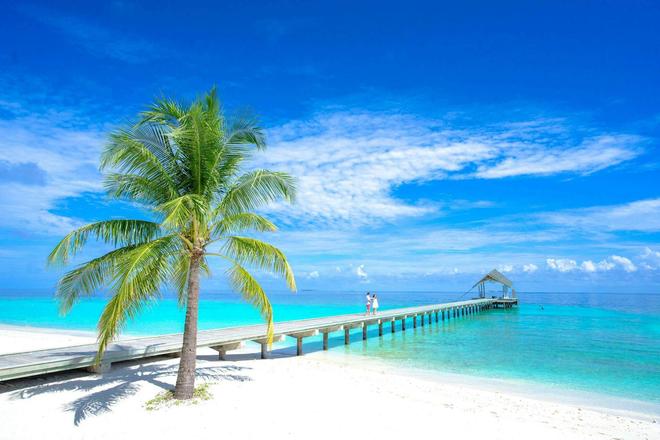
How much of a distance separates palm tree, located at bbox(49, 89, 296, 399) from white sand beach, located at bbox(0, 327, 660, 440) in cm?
104

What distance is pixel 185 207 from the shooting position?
670cm

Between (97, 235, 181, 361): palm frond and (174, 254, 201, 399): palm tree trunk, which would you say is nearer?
(97, 235, 181, 361): palm frond

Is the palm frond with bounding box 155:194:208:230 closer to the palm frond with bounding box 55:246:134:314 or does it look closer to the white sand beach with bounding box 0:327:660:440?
the palm frond with bounding box 55:246:134:314

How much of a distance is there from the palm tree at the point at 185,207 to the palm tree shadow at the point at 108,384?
3.63 ft

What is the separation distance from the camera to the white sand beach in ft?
20.9

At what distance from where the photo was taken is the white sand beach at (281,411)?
6.38 meters

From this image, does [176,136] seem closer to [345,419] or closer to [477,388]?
[345,419]

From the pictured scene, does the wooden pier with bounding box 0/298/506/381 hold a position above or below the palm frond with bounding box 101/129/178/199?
below

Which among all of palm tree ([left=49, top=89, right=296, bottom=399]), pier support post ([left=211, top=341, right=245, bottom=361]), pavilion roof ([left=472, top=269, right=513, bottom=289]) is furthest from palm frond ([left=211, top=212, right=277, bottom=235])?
pavilion roof ([left=472, top=269, right=513, bottom=289])

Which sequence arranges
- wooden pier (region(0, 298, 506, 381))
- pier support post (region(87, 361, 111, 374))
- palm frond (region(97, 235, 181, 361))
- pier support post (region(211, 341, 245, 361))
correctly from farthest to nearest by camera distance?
1. pier support post (region(211, 341, 245, 361))
2. pier support post (region(87, 361, 111, 374))
3. wooden pier (region(0, 298, 506, 381))
4. palm frond (region(97, 235, 181, 361))

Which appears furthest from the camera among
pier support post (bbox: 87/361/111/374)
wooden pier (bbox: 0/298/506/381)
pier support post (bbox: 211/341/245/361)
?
pier support post (bbox: 211/341/245/361)

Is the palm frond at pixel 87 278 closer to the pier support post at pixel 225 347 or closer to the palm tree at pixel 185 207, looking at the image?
the palm tree at pixel 185 207

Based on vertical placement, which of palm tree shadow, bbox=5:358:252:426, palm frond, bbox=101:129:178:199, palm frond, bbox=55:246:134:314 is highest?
palm frond, bbox=101:129:178:199

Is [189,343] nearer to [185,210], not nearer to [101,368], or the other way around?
[185,210]
